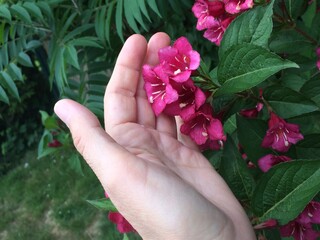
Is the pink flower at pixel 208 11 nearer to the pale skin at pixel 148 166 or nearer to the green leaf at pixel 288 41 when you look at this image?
the pale skin at pixel 148 166

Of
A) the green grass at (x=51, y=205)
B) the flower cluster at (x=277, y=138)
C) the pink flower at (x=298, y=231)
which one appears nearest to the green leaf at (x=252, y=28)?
the flower cluster at (x=277, y=138)

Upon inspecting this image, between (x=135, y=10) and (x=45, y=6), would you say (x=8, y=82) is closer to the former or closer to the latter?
(x=45, y=6)

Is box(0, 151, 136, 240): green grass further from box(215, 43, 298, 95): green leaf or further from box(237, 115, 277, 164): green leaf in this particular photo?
box(215, 43, 298, 95): green leaf

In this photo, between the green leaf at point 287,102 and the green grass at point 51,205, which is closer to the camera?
the green leaf at point 287,102

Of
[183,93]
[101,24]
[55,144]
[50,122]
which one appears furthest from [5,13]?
[183,93]

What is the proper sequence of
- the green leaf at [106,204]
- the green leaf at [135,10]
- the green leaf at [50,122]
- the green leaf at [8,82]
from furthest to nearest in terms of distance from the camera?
the green leaf at [50,122] < the green leaf at [8,82] < the green leaf at [135,10] < the green leaf at [106,204]

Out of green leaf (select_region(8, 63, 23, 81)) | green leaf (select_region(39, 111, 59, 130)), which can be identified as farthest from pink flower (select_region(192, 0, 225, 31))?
green leaf (select_region(39, 111, 59, 130))
